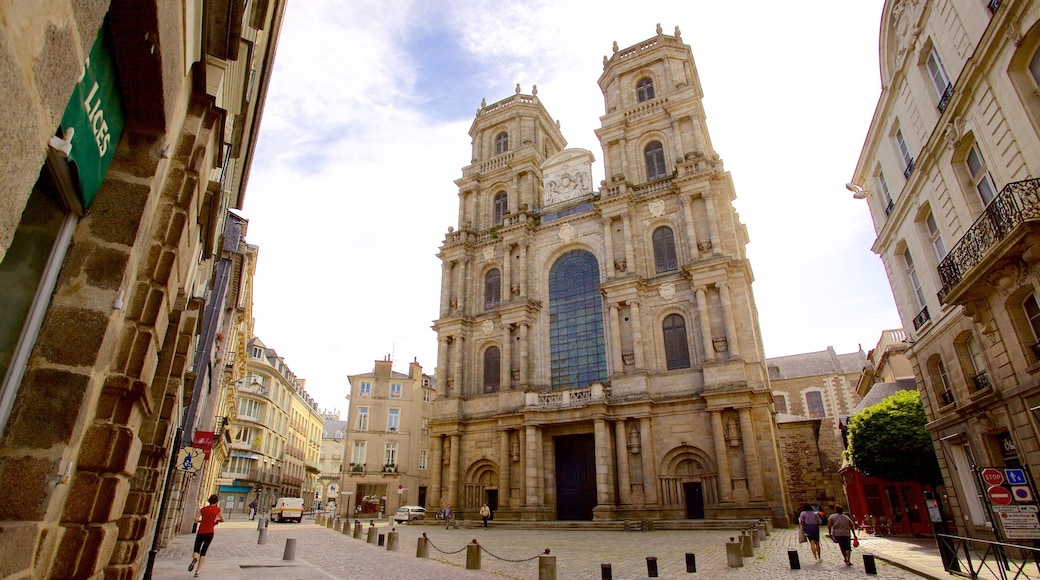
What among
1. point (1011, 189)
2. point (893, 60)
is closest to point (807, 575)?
point (1011, 189)

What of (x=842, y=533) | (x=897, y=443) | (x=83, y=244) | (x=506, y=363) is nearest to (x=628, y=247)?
(x=506, y=363)

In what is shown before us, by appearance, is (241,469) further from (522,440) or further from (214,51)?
(214,51)

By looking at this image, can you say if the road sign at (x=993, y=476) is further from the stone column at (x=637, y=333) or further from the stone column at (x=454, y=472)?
the stone column at (x=454, y=472)

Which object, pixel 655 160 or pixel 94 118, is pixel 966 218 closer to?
pixel 94 118

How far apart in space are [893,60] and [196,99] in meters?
18.5

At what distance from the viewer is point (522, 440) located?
28.9 m

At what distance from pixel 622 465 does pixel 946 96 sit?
1924 cm

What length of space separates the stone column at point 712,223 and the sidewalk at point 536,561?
13898mm

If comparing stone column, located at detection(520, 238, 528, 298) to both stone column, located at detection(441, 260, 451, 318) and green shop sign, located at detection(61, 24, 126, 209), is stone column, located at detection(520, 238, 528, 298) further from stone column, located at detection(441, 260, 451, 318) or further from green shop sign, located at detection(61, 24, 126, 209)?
green shop sign, located at detection(61, 24, 126, 209)

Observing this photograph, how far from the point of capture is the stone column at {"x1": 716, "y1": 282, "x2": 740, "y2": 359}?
25.4 meters

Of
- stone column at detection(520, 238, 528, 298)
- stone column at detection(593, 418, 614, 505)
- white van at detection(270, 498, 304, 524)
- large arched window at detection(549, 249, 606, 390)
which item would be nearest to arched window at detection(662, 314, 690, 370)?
large arched window at detection(549, 249, 606, 390)

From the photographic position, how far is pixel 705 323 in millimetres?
26500

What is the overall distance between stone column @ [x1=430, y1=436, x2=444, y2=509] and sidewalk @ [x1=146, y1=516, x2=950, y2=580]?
11314mm

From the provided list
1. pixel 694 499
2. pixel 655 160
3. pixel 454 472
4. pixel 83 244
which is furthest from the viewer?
pixel 655 160
